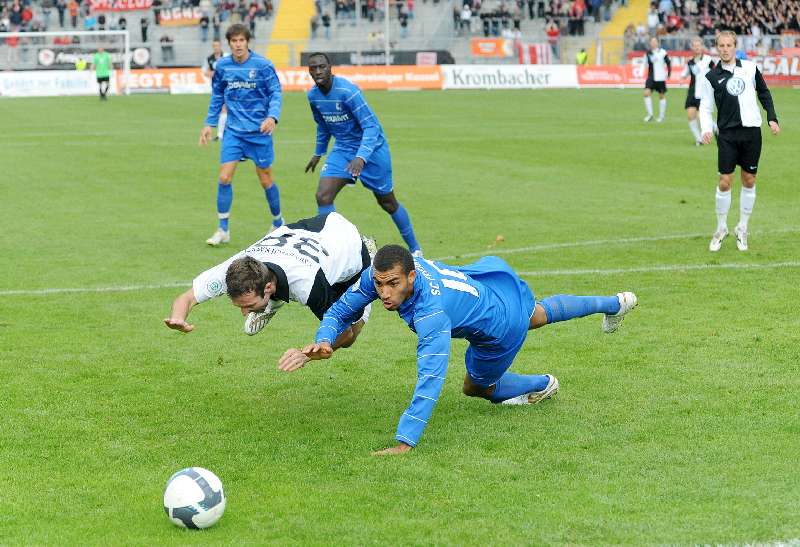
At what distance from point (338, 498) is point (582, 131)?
23.9 metres

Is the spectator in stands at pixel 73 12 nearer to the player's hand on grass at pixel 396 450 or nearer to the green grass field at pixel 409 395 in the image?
the green grass field at pixel 409 395

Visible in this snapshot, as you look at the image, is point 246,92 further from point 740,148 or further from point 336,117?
point 740,148

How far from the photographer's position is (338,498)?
607 cm

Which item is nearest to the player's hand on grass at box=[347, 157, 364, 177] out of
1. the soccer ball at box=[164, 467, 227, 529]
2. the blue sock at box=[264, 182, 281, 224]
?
the blue sock at box=[264, 182, 281, 224]

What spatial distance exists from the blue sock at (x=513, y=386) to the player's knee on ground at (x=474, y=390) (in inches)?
1.6

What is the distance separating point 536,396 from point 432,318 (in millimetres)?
1386

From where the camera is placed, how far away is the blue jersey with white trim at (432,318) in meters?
6.62

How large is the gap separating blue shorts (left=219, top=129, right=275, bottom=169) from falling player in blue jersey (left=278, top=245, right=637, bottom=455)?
789 cm

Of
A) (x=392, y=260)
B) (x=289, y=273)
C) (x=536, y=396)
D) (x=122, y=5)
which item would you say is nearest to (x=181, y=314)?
(x=289, y=273)

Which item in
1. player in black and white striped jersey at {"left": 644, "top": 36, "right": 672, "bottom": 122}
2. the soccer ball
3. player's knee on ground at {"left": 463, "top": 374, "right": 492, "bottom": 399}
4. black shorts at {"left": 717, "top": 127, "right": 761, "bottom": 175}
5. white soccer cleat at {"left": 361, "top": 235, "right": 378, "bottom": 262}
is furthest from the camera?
player in black and white striped jersey at {"left": 644, "top": 36, "right": 672, "bottom": 122}

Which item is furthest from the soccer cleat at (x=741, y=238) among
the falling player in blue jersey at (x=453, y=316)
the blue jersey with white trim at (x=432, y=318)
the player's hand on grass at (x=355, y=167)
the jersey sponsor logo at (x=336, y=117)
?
the blue jersey with white trim at (x=432, y=318)

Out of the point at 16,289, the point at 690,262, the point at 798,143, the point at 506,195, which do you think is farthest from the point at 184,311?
the point at 798,143

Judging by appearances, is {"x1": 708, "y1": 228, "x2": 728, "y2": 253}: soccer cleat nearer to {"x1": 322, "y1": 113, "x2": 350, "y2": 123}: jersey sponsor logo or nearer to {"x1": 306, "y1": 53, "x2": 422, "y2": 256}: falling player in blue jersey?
{"x1": 306, "y1": 53, "x2": 422, "y2": 256}: falling player in blue jersey

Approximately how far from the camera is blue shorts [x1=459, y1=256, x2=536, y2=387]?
7305 millimetres
